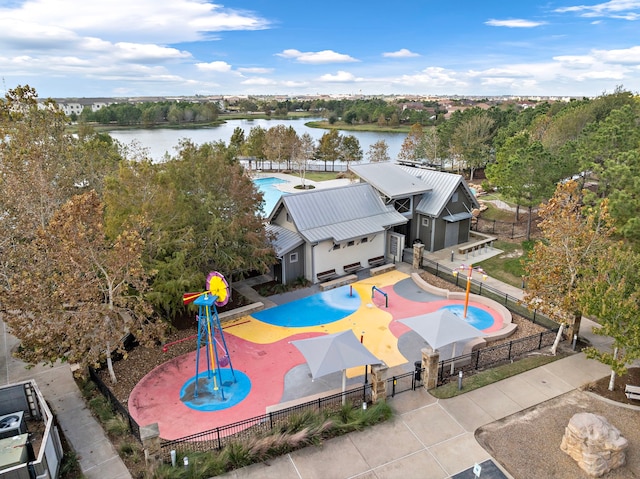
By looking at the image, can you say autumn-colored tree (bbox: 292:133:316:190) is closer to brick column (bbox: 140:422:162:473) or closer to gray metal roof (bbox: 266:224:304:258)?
gray metal roof (bbox: 266:224:304:258)

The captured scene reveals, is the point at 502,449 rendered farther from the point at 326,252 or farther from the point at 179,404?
the point at 326,252

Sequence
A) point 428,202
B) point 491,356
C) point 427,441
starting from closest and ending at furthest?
point 427,441, point 491,356, point 428,202

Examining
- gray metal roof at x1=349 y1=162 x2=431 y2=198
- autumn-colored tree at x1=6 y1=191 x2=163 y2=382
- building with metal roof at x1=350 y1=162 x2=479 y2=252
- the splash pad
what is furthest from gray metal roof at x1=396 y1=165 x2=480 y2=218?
autumn-colored tree at x1=6 y1=191 x2=163 y2=382

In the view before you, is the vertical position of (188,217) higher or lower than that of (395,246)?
higher

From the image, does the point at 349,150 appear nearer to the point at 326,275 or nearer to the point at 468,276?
the point at 326,275

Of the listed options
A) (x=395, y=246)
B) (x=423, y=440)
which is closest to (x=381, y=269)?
(x=395, y=246)

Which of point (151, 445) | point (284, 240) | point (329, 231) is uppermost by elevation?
point (329, 231)

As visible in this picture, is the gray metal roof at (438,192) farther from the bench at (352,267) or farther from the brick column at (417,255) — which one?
the bench at (352,267)
